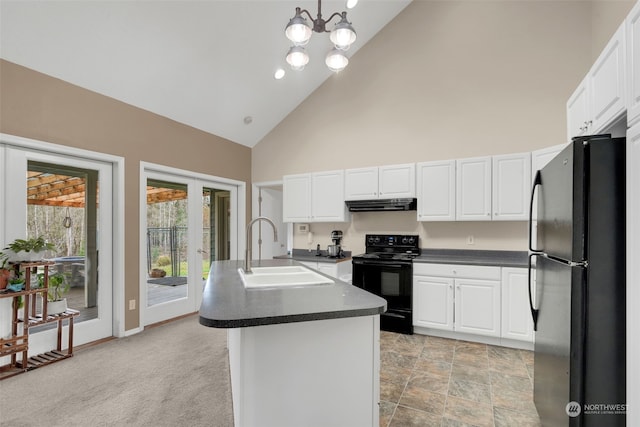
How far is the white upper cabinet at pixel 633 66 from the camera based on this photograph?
1273 mm

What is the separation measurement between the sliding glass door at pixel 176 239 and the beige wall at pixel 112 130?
0.55ft

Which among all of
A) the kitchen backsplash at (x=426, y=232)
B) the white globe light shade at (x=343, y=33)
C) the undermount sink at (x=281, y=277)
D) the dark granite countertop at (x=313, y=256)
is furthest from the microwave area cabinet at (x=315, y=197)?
the white globe light shade at (x=343, y=33)

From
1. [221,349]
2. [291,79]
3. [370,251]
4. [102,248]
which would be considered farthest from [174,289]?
[291,79]

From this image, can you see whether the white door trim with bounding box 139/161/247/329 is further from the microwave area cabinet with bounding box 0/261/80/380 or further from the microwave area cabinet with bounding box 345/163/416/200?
the microwave area cabinet with bounding box 345/163/416/200

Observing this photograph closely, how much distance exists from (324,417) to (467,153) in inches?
139

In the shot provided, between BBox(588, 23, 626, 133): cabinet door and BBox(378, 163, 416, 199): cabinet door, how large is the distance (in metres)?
2.02

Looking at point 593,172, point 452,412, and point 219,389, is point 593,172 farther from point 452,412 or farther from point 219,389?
point 219,389

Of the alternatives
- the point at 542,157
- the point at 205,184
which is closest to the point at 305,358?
the point at 542,157

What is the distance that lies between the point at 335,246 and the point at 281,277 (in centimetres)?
225

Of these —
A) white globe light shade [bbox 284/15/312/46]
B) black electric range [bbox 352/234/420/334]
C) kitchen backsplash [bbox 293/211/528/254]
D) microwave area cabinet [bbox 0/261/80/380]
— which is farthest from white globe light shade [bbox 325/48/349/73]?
microwave area cabinet [bbox 0/261/80/380]

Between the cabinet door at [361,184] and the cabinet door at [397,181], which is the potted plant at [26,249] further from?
the cabinet door at [397,181]

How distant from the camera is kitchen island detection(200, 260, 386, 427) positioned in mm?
1271

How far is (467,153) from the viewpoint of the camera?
388 centimetres

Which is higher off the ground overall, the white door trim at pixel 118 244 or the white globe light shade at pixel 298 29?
the white globe light shade at pixel 298 29
